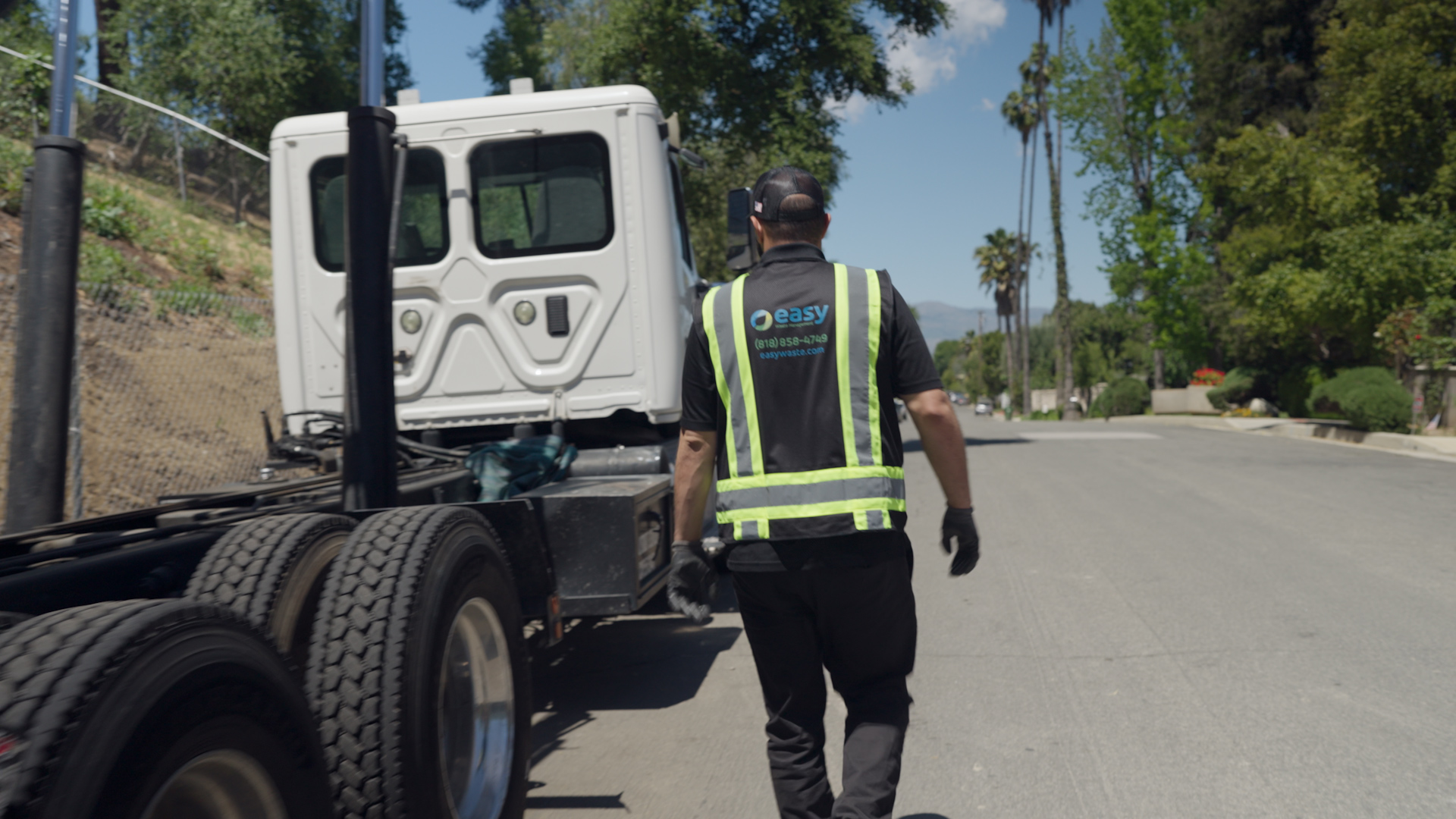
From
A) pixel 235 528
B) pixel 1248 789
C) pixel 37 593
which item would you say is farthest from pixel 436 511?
pixel 1248 789

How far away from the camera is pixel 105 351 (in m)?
9.59

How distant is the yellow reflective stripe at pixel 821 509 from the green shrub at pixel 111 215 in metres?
13.9

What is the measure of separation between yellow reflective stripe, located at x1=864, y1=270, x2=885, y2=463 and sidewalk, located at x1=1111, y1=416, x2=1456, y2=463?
52.3 ft

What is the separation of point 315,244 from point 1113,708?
16.0ft

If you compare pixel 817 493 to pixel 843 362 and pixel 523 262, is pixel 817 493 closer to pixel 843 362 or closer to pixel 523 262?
pixel 843 362

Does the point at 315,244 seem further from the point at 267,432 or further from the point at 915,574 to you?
the point at 915,574

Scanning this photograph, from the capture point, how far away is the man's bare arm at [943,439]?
277cm

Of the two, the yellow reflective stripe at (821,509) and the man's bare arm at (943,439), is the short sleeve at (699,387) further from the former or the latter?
the man's bare arm at (943,439)

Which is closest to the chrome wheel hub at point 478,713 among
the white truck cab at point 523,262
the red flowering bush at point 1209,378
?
the white truck cab at point 523,262

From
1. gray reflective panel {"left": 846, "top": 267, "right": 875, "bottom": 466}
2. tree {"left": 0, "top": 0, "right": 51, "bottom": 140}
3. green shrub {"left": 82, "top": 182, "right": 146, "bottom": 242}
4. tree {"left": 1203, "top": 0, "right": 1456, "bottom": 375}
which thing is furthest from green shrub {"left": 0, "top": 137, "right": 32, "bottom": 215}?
tree {"left": 1203, "top": 0, "right": 1456, "bottom": 375}

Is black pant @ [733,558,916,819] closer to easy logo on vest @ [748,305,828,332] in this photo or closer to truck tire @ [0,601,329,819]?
easy logo on vest @ [748,305,828,332]

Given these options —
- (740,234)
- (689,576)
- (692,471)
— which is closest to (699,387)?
(692,471)

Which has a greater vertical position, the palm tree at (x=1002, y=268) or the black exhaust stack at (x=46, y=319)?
the palm tree at (x=1002, y=268)

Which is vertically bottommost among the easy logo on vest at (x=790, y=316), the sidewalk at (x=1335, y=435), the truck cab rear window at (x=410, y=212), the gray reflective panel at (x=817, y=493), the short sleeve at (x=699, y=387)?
the sidewalk at (x=1335, y=435)
